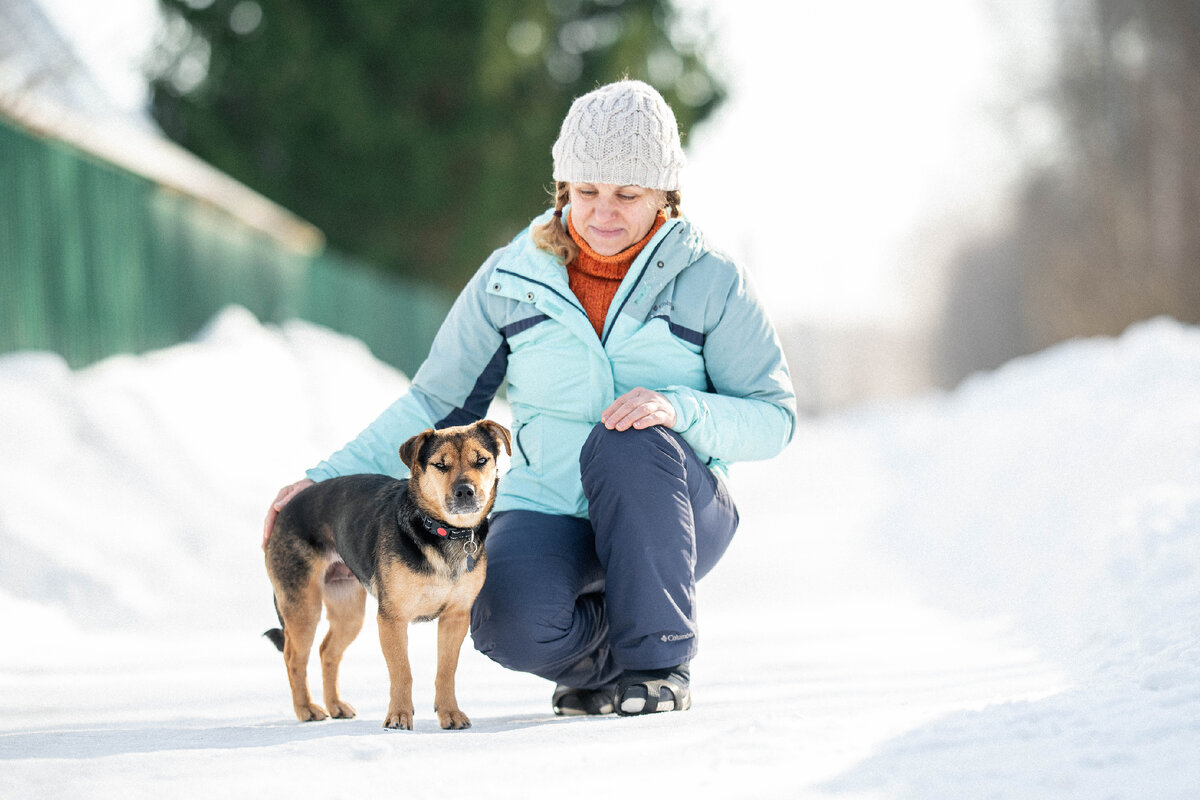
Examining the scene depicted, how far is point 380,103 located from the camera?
2414 cm

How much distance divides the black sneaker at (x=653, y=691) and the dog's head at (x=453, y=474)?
0.63 metres

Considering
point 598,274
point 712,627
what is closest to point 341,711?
point 598,274

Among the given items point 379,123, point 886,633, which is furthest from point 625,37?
point 886,633

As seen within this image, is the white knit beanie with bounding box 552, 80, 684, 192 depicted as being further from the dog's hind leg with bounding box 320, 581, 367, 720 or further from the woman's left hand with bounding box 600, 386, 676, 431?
the dog's hind leg with bounding box 320, 581, 367, 720

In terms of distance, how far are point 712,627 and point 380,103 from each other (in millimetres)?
19520

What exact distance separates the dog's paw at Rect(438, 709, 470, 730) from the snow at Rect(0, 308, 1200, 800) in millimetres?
58

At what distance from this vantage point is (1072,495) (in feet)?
26.8

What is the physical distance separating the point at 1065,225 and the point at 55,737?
4086 centimetres

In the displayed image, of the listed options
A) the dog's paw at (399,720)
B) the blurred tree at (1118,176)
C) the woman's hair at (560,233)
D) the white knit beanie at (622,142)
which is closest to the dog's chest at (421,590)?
the dog's paw at (399,720)

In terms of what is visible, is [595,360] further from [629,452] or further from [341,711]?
[341,711]

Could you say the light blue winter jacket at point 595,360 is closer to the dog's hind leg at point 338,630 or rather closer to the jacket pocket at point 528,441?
the jacket pocket at point 528,441

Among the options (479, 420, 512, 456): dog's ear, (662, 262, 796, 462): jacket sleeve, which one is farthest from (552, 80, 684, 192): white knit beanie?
(479, 420, 512, 456): dog's ear

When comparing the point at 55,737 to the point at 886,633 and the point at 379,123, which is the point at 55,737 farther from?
the point at 379,123

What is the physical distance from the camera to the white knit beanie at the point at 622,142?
4.11 meters
